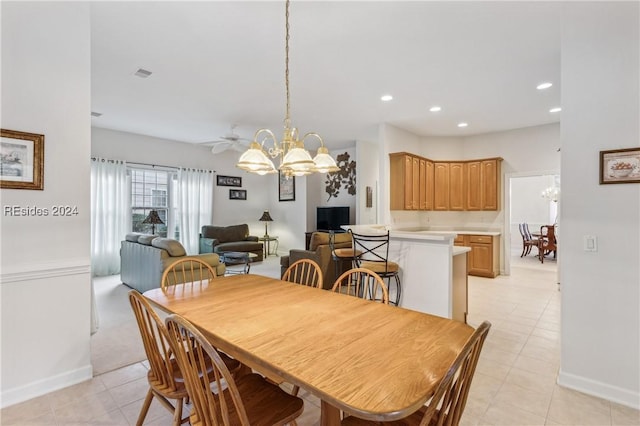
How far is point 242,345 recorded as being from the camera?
134 centimetres

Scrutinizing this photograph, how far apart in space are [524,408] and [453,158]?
18.2ft

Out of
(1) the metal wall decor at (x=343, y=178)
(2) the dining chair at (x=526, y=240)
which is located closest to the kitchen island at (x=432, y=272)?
(1) the metal wall decor at (x=343, y=178)

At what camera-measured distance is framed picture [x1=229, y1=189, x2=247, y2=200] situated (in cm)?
835

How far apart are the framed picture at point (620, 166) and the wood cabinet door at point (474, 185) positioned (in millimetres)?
4344

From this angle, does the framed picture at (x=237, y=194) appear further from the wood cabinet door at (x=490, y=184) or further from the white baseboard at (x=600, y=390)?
the white baseboard at (x=600, y=390)

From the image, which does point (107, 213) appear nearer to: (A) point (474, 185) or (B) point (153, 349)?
(B) point (153, 349)

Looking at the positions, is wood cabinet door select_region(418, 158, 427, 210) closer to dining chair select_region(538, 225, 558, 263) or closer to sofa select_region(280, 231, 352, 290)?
sofa select_region(280, 231, 352, 290)

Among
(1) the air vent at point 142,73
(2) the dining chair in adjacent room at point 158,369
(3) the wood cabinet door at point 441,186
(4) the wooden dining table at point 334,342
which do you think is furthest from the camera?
(3) the wood cabinet door at point 441,186

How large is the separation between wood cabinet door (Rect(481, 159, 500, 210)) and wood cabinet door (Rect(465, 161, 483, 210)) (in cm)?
6

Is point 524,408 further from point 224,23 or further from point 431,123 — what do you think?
point 431,123

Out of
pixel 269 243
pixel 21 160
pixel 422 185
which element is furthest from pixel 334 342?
pixel 269 243

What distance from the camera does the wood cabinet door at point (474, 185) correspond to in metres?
6.39

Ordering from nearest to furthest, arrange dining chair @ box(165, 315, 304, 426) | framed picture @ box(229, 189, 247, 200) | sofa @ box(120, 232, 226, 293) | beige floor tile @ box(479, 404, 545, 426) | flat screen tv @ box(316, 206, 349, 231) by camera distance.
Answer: dining chair @ box(165, 315, 304, 426) < beige floor tile @ box(479, 404, 545, 426) < sofa @ box(120, 232, 226, 293) < flat screen tv @ box(316, 206, 349, 231) < framed picture @ box(229, 189, 247, 200)

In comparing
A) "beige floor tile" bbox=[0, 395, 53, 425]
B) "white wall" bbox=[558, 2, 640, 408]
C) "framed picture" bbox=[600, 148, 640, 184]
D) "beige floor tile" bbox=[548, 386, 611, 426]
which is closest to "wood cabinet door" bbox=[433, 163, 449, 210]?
"white wall" bbox=[558, 2, 640, 408]
